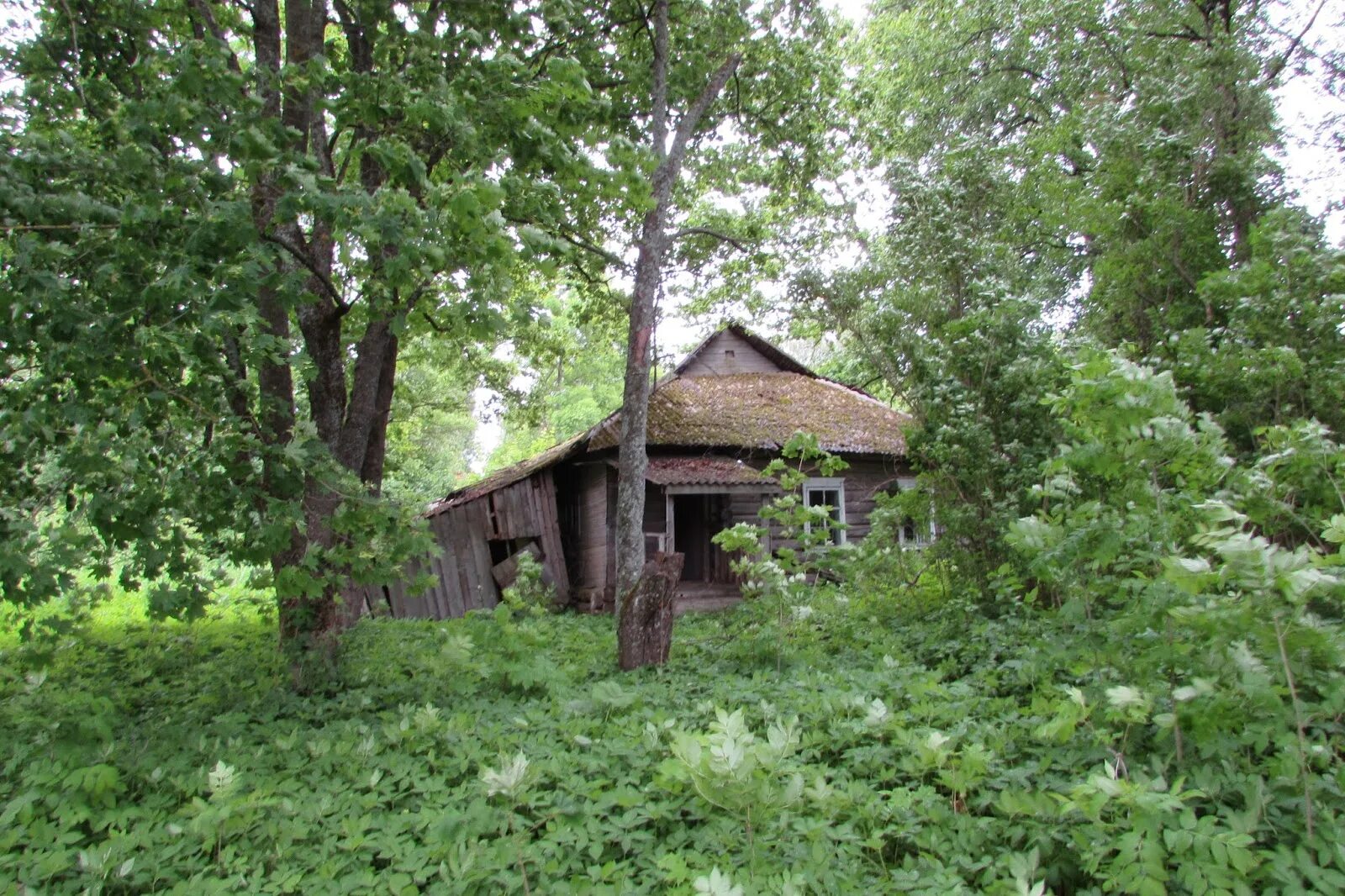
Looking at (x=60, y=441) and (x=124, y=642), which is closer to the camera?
(x=60, y=441)

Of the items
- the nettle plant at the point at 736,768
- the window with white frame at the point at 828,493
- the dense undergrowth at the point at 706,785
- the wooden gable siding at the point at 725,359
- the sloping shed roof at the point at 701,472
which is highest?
the wooden gable siding at the point at 725,359

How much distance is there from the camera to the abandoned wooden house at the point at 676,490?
14242mm

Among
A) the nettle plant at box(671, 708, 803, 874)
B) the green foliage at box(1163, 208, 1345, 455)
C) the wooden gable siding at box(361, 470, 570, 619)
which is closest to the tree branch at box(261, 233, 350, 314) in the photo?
the nettle plant at box(671, 708, 803, 874)

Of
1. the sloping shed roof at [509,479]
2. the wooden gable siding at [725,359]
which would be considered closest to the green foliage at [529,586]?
the sloping shed roof at [509,479]

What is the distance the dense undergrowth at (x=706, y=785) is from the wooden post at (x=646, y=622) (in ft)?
3.77

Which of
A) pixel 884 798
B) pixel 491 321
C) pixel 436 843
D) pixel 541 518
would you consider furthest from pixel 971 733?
pixel 541 518

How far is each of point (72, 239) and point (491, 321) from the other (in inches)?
98.1

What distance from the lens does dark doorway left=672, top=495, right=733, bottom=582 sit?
666 inches

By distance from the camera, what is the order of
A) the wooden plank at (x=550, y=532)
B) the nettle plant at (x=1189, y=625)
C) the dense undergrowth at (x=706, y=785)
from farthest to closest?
the wooden plank at (x=550, y=532), the dense undergrowth at (x=706, y=785), the nettle plant at (x=1189, y=625)

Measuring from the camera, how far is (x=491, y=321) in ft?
13.9

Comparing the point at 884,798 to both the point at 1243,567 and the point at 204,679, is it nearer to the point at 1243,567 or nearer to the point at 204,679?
the point at 1243,567

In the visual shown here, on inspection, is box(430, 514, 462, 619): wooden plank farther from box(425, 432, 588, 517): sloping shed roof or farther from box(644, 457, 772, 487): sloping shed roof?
box(644, 457, 772, 487): sloping shed roof

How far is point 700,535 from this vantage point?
18.1 meters

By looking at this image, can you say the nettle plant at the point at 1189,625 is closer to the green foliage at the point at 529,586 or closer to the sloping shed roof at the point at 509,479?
the green foliage at the point at 529,586
